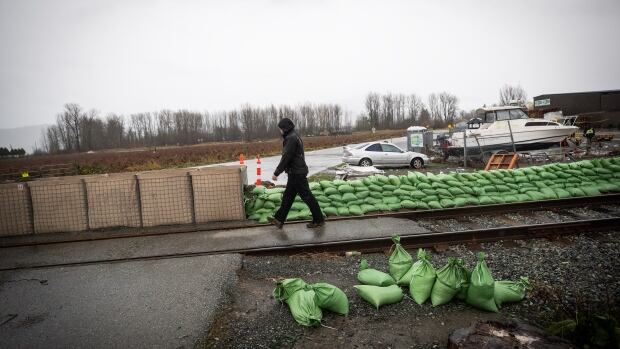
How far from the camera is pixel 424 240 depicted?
471 centimetres

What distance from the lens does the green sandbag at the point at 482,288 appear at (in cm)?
287

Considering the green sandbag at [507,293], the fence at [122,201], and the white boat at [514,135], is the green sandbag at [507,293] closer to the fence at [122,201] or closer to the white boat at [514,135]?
the fence at [122,201]

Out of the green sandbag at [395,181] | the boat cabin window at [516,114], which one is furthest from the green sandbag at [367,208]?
the boat cabin window at [516,114]

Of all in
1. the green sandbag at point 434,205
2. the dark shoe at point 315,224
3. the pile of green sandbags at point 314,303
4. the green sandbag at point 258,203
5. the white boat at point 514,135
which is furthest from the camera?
the white boat at point 514,135

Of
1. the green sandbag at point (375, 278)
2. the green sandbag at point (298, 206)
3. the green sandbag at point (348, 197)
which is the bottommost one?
the green sandbag at point (375, 278)

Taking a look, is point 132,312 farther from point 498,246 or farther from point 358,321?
point 498,246

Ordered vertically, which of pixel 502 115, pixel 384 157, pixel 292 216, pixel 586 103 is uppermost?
pixel 586 103

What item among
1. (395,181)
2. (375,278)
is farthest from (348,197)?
(375,278)

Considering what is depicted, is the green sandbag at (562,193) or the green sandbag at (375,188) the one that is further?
the green sandbag at (562,193)

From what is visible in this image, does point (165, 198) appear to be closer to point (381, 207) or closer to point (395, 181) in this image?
point (381, 207)

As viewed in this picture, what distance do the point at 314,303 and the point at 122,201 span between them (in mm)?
4257

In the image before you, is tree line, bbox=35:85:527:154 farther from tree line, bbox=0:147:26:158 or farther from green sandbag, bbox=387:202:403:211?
green sandbag, bbox=387:202:403:211

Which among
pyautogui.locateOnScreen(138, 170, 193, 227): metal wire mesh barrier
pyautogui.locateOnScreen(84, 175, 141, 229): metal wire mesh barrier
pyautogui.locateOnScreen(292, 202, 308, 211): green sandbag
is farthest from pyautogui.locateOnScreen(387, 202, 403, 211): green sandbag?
pyautogui.locateOnScreen(84, 175, 141, 229): metal wire mesh barrier

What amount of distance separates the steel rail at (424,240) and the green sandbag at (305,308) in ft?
5.05
